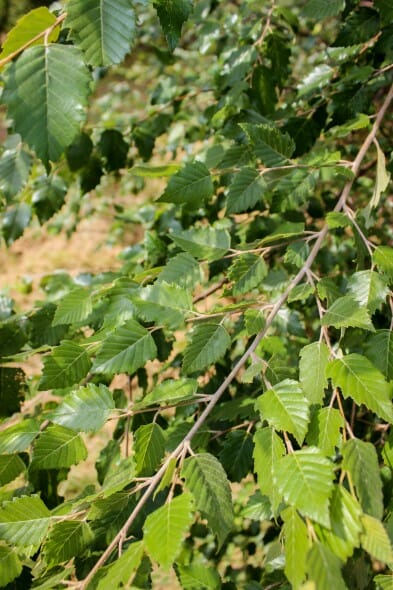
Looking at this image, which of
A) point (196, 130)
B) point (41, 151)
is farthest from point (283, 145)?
point (196, 130)

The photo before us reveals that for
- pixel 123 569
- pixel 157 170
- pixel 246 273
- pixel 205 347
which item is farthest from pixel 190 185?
pixel 123 569

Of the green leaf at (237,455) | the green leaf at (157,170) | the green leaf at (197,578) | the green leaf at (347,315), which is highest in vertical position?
the green leaf at (157,170)

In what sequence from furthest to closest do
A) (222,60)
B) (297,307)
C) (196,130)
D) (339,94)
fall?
1. (196,130)
2. (222,60)
3. (297,307)
4. (339,94)

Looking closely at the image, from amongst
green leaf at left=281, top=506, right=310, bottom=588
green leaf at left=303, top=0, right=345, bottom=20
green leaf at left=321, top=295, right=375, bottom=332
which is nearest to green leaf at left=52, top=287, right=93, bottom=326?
green leaf at left=321, top=295, right=375, bottom=332

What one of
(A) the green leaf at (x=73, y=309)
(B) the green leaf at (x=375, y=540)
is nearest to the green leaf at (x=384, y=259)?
(B) the green leaf at (x=375, y=540)

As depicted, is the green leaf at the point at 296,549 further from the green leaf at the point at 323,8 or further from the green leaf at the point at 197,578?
the green leaf at the point at 323,8

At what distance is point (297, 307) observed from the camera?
1.59 m

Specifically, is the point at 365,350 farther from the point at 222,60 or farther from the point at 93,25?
the point at 222,60

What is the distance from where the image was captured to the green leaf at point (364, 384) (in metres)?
0.74

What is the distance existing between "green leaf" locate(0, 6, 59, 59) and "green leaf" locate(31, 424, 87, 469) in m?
0.52

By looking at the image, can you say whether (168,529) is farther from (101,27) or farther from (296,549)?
(101,27)

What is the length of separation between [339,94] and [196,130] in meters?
0.86

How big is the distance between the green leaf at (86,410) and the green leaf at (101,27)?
1.47 ft

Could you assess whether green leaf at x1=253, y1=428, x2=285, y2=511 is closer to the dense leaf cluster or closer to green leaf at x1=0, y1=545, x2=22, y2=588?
the dense leaf cluster
